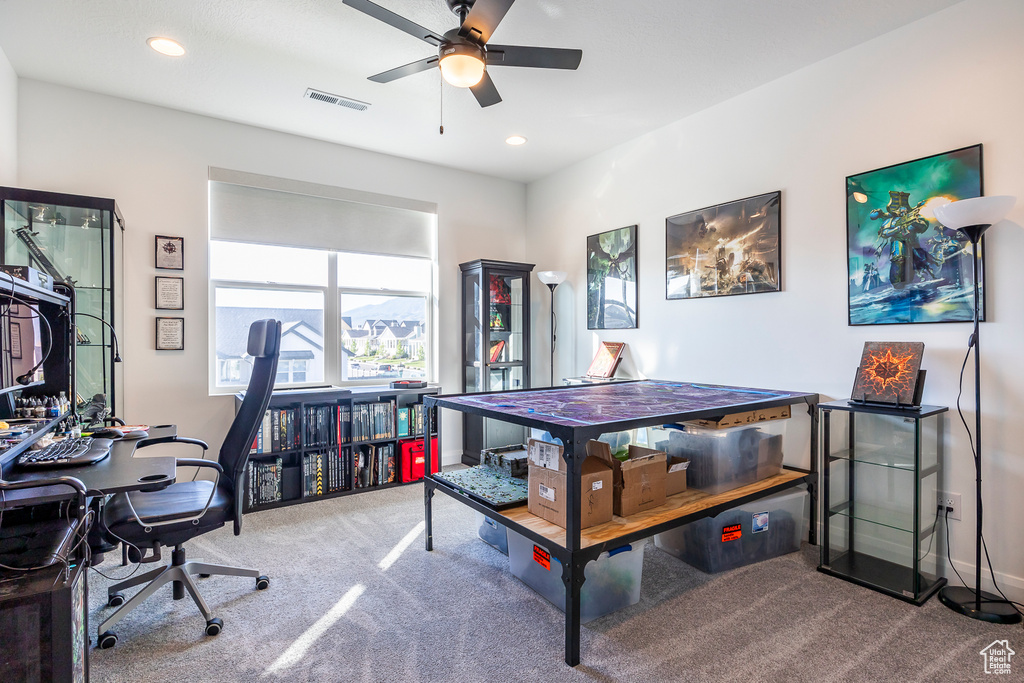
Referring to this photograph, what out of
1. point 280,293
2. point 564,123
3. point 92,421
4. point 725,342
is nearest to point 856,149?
point 725,342

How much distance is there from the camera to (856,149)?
275 cm

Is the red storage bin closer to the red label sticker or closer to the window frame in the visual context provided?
the window frame

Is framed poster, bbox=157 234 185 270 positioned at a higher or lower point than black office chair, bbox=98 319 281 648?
higher

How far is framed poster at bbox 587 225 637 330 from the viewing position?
4.08 metres

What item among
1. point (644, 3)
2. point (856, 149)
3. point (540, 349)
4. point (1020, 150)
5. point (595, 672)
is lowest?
point (595, 672)

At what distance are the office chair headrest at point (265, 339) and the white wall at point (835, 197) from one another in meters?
2.69

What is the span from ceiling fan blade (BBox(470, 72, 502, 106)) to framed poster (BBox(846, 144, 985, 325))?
77.5 inches

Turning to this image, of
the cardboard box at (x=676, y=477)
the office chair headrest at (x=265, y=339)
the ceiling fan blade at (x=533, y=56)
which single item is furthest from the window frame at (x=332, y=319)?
the cardboard box at (x=676, y=477)

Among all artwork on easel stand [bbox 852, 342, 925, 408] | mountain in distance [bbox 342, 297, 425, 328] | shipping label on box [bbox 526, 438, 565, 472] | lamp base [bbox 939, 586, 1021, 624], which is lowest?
lamp base [bbox 939, 586, 1021, 624]

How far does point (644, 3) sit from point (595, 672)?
2848 mm

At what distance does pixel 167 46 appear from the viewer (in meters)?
2.73

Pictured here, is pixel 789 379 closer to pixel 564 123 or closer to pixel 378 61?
pixel 564 123

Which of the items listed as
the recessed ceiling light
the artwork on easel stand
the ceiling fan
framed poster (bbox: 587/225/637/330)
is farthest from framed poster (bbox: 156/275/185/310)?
the artwork on easel stand

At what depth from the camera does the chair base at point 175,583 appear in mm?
1963
